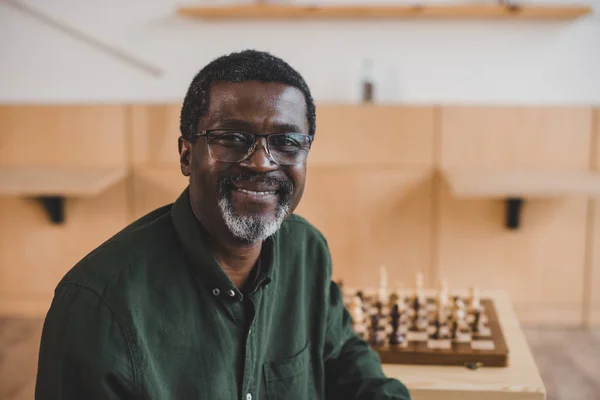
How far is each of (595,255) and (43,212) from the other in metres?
3.03

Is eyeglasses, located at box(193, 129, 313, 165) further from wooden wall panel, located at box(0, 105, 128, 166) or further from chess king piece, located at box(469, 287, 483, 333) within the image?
wooden wall panel, located at box(0, 105, 128, 166)

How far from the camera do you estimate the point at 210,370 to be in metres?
1.27

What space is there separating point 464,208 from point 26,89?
2.86 metres

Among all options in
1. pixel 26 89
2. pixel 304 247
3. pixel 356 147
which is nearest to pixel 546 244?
pixel 356 147

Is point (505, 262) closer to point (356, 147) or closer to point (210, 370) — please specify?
point (356, 147)

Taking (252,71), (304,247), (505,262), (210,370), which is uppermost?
(252,71)

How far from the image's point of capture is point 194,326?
4.15ft

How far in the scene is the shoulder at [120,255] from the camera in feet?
3.80

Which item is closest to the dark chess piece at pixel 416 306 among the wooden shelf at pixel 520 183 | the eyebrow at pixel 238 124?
the wooden shelf at pixel 520 183

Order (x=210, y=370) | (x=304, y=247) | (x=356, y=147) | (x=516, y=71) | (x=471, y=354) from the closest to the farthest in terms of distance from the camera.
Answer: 1. (x=210, y=370)
2. (x=304, y=247)
3. (x=471, y=354)
4. (x=356, y=147)
5. (x=516, y=71)

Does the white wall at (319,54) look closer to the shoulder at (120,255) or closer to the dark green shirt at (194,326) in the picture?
the dark green shirt at (194,326)

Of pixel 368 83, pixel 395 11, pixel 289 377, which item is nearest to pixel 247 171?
pixel 289 377

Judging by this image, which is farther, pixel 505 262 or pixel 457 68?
pixel 457 68

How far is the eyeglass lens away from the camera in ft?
4.16
